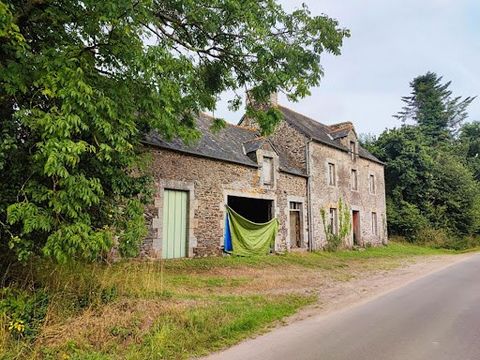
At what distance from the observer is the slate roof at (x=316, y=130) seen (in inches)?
788

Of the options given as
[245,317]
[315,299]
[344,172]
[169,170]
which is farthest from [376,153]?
[245,317]

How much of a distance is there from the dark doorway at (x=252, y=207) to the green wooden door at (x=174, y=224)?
4476mm

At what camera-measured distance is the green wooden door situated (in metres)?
12.2

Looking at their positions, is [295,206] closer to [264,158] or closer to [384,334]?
[264,158]

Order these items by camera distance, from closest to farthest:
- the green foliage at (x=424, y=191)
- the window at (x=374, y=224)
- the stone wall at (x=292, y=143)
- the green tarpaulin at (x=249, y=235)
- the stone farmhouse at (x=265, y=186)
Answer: the stone farmhouse at (x=265, y=186) < the green tarpaulin at (x=249, y=235) < the stone wall at (x=292, y=143) < the window at (x=374, y=224) < the green foliage at (x=424, y=191)

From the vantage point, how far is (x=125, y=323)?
5.27 metres

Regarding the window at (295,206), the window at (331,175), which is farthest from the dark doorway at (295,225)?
the window at (331,175)

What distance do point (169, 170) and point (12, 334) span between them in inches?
312

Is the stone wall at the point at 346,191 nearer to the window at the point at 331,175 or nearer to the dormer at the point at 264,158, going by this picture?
the window at the point at 331,175

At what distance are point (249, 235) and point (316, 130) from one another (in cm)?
1037

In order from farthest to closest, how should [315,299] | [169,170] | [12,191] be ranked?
[169,170] → [315,299] → [12,191]

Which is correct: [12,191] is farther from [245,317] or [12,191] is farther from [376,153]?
[376,153]

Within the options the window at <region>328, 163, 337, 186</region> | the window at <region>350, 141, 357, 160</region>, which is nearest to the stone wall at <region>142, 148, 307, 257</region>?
the window at <region>328, 163, 337, 186</region>

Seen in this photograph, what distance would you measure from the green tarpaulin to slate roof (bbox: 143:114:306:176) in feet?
7.65
